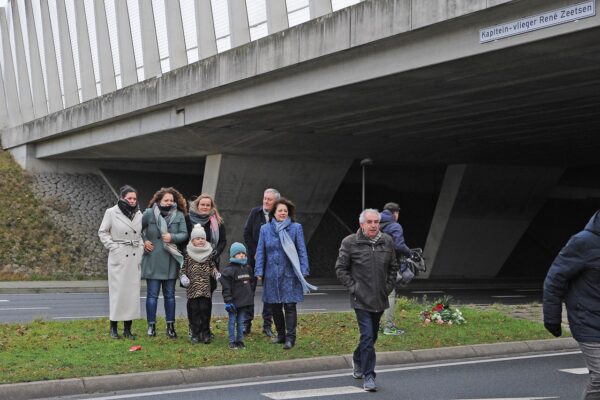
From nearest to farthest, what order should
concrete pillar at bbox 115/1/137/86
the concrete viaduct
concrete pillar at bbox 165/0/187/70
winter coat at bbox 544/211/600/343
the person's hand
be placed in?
1. winter coat at bbox 544/211/600/343
2. the person's hand
3. the concrete viaduct
4. concrete pillar at bbox 165/0/187/70
5. concrete pillar at bbox 115/1/137/86

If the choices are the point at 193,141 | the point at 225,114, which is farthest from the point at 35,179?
the point at 225,114

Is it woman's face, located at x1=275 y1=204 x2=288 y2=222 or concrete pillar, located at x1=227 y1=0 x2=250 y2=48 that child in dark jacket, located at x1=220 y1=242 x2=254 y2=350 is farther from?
concrete pillar, located at x1=227 y1=0 x2=250 y2=48

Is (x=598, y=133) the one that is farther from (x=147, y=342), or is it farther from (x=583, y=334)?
(x=583, y=334)

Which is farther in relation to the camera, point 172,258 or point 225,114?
point 225,114

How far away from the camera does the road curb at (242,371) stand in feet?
24.7

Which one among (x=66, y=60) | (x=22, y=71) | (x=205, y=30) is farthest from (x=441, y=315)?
(x=22, y=71)

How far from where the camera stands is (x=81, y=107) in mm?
28531

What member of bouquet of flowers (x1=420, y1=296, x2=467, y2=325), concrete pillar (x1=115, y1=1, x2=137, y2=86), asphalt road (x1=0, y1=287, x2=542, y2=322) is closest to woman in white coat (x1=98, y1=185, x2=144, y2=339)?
asphalt road (x1=0, y1=287, x2=542, y2=322)

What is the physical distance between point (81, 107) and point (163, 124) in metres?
5.71

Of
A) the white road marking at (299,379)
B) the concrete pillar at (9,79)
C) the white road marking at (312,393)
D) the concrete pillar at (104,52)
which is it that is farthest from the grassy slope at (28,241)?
the white road marking at (312,393)

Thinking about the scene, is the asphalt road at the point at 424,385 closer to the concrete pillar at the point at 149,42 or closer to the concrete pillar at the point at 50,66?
the concrete pillar at the point at 149,42

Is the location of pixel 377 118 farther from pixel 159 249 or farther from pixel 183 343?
pixel 183 343

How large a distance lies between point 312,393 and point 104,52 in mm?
25265

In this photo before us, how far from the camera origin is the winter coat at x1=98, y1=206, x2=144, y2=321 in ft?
33.1
